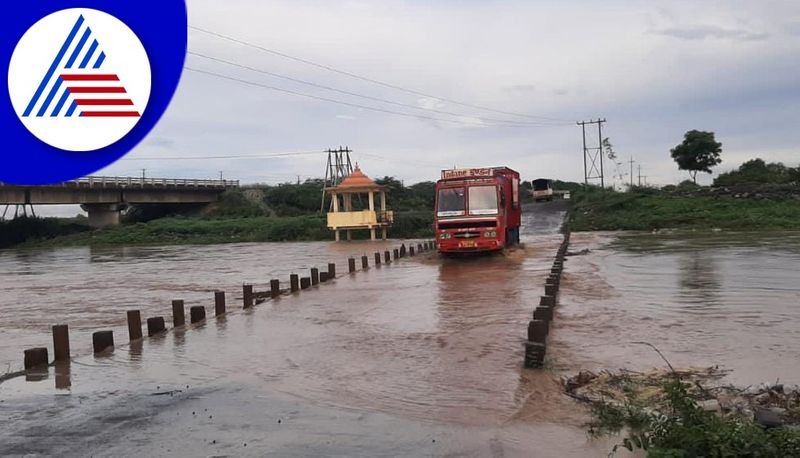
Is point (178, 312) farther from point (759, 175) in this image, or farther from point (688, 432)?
point (759, 175)

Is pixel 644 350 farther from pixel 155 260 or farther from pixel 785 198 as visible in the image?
pixel 785 198

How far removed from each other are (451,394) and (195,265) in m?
24.2

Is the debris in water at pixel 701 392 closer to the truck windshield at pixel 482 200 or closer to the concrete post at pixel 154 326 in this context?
the concrete post at pixel 154 326

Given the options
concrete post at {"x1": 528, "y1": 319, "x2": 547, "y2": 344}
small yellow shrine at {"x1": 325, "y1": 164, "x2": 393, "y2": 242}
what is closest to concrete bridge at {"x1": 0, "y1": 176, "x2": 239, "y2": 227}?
small yellow shrine at {"x1": 325, "y1": 164, "x2": 393, "y2": 242}

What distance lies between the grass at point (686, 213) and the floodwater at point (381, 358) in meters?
20.6

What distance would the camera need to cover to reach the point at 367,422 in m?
6.55

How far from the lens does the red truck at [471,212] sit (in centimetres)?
2250

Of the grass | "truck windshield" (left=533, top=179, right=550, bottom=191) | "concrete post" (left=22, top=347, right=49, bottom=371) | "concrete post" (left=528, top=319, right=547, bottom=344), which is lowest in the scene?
"concrete post" (left=22, top=347, right=49, bottom=371)

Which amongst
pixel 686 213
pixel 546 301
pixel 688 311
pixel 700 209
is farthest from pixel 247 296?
pixel 700 209

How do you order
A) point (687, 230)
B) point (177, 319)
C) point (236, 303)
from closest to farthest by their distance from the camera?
point (177, 319) → point (236, 303) → point (687, 230)

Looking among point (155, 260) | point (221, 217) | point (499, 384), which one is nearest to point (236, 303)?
point (499, 384)

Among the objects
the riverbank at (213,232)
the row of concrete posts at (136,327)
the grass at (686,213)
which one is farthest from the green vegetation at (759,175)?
the row of concrete posts at (136,327)

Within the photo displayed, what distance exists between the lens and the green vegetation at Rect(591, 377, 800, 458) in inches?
184

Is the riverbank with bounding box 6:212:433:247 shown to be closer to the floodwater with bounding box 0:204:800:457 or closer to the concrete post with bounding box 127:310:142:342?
the floodwater with bounding box 0:204:800:457
